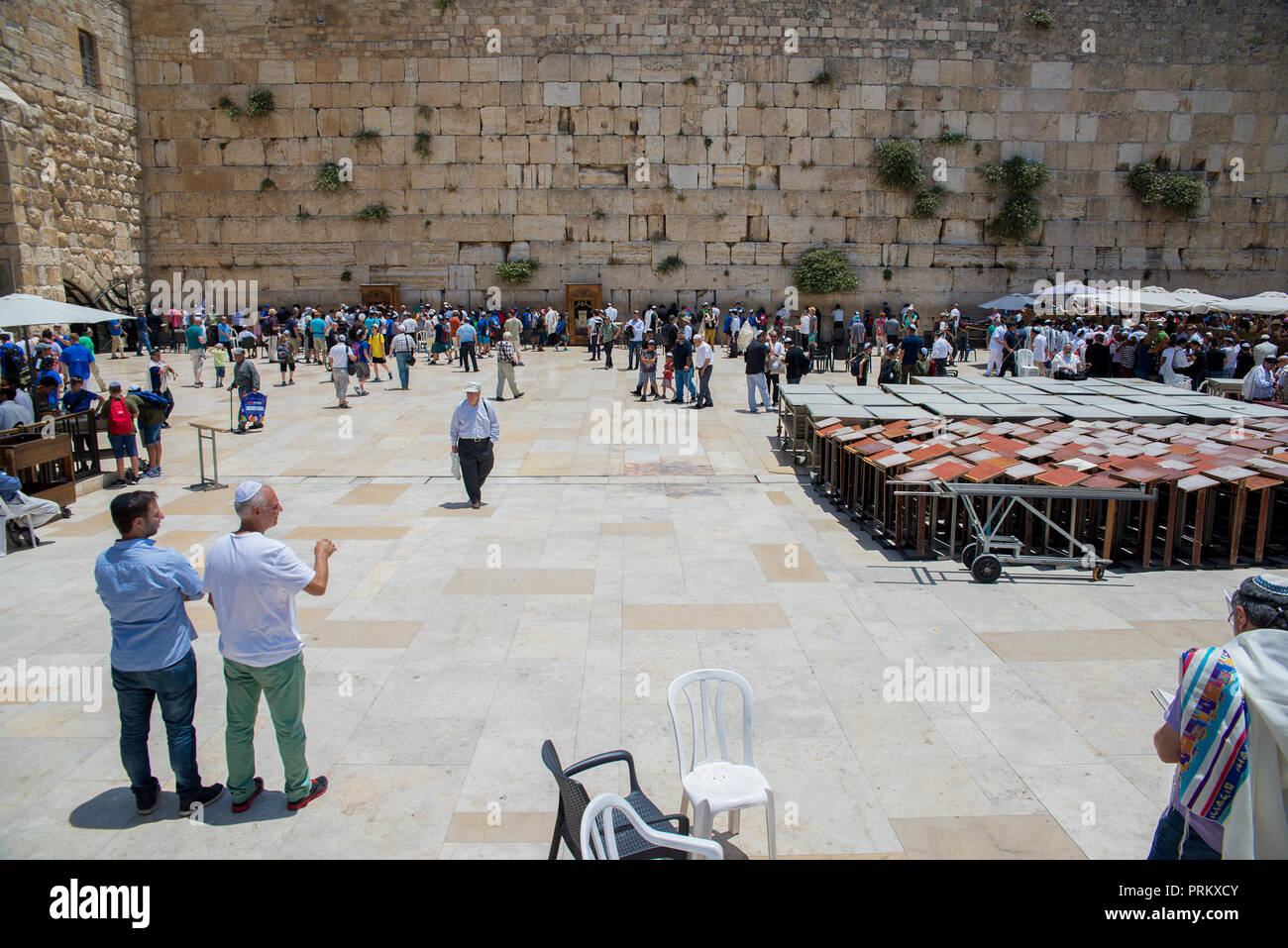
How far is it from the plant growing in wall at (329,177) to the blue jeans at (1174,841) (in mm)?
26034

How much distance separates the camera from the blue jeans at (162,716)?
4.17m

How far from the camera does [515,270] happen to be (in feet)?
83.4

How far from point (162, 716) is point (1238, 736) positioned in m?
4.49

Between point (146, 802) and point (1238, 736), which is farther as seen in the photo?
point (146, 802)

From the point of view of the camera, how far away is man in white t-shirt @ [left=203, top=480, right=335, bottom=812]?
4082 mm

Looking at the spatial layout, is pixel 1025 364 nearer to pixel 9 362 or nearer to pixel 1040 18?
pixel 1040 18

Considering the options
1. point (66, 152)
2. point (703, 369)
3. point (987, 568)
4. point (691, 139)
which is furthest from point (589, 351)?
point (987, 568)

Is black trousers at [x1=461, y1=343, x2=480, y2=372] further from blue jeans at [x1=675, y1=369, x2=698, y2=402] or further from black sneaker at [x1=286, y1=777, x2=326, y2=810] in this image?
black sneaker at [x1=286, y1=777, x2=326, y2=810]

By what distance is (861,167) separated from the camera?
83.1ft

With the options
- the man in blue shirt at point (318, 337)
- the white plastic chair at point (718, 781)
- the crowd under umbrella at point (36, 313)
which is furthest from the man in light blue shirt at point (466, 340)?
the white plastic chair at point (718, 781)

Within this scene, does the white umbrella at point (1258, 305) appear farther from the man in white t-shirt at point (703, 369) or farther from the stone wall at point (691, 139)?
the man in white t-shirt at point (703, 369)

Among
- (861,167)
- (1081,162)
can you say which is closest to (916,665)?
(861,167)
